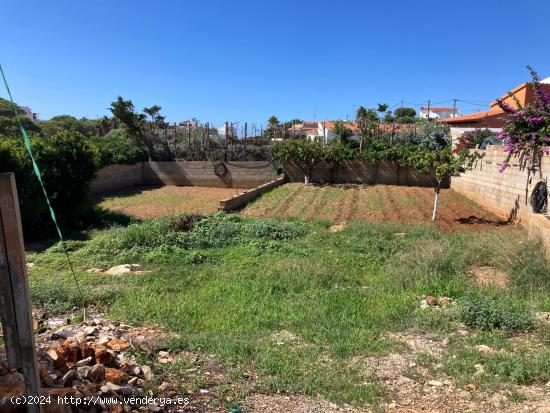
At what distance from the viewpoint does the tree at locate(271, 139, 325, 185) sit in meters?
20.0

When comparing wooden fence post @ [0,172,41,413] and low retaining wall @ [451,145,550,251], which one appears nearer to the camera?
wooden fence post @ [0,172,41,413]

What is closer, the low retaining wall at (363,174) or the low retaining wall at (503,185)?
the low retaining wall at (503,185)

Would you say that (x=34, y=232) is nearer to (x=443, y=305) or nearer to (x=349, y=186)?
(x=443, y=305)

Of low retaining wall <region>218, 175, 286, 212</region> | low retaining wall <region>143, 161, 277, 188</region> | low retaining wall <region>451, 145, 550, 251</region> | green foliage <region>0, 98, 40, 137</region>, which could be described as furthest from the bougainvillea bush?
green foliage <region>0, 98, 40, 137</region>

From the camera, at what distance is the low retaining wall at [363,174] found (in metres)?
19.8

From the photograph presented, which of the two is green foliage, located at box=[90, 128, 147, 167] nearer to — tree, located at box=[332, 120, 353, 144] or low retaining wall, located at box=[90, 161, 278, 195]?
low retaining wall, located at box=[90, 161, 278, 195]

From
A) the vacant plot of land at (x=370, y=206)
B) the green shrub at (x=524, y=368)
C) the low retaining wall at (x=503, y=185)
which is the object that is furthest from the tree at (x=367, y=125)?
the green shrub at (x=524, y=368)

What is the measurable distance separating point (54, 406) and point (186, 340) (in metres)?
1.82

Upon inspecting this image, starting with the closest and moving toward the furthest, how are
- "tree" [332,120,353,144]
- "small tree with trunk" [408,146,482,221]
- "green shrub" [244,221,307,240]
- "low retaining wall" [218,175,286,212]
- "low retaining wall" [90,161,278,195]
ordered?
"green shrub" [244,221,307,240] < "small tree with trunk" [408,146,482,221] < "low retaining wall" [218,175,286,212] < "low retaining wall" [90,161,278,195] < "tree" [332,120,353,144]

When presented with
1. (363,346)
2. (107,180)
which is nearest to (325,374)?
(363,346)

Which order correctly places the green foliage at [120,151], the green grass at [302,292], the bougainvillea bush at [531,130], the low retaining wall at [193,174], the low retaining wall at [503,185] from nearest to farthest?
the green grass at [302,292]
the bougainvillea bush at [531,130]
the low retaining wall at [503,185]
the green foliage at [120,151]
the low retaining wall at [193,174]

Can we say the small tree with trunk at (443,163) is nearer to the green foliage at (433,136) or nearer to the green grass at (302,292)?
the green grass at (302,292)

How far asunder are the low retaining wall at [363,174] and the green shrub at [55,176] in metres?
10.2

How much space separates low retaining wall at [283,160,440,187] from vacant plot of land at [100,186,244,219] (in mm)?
3100
